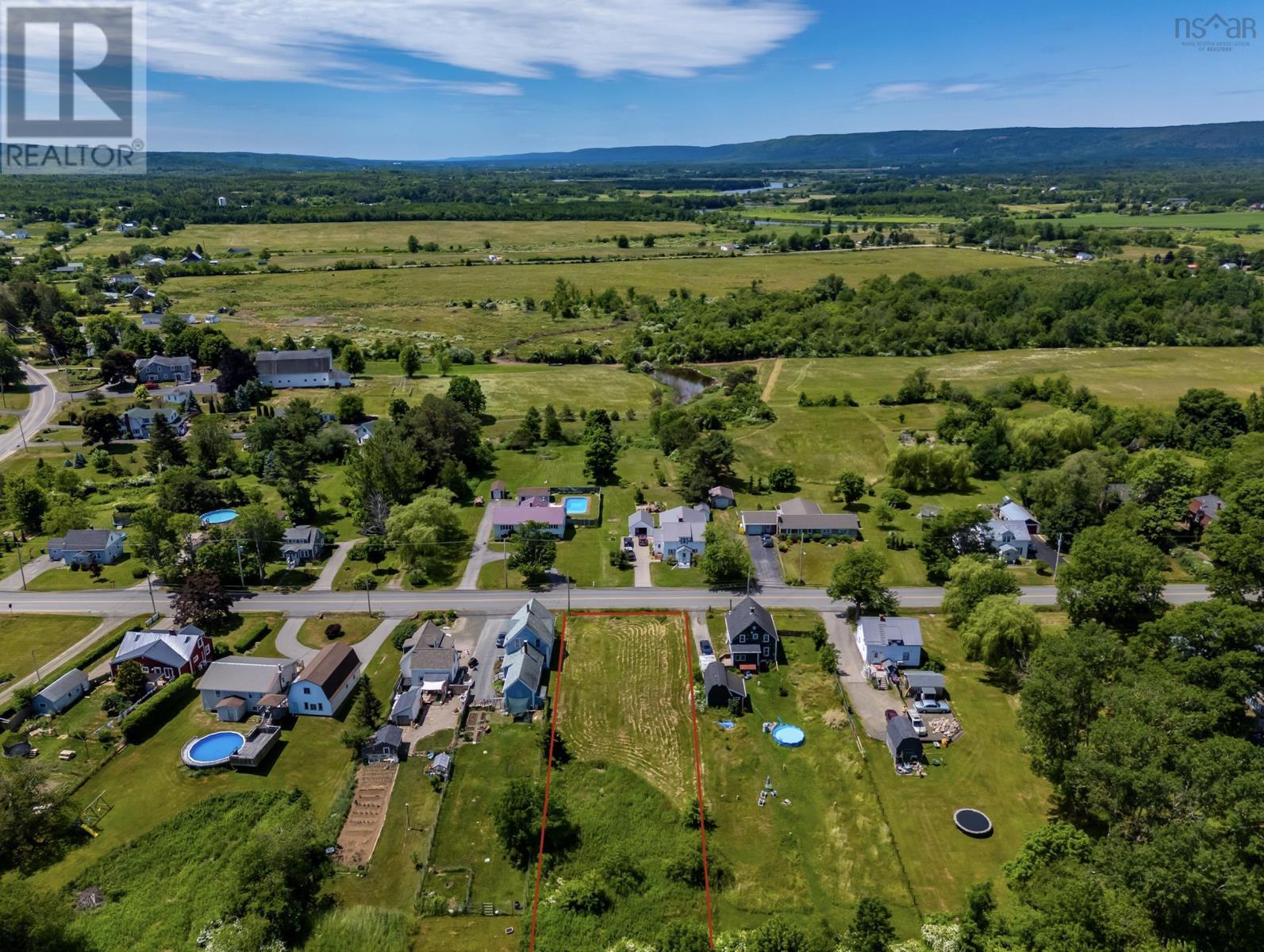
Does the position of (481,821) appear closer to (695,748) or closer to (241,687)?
(695,748)

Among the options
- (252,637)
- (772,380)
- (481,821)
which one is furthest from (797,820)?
(772,380)

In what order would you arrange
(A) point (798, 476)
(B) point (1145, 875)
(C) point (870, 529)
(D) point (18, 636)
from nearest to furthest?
1. (B) point (1145, 875)
2. (D) point (18, 636)
3. (C) point (870, 529)
4. (A) point (798, 476)

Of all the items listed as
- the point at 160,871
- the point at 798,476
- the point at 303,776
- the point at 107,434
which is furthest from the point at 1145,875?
the point at 107,434

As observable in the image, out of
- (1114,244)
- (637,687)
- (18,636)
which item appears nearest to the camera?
(637,687)

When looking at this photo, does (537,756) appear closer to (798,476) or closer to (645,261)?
(798,476)

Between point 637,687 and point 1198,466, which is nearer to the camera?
point 637,687

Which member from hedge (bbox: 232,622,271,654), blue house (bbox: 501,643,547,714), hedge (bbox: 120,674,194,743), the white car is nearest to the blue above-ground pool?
hedge (bbox: 232,622,271,654)

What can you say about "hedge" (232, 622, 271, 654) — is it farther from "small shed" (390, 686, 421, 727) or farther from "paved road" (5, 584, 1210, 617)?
"small shed" (390, 686, 421, 727)
